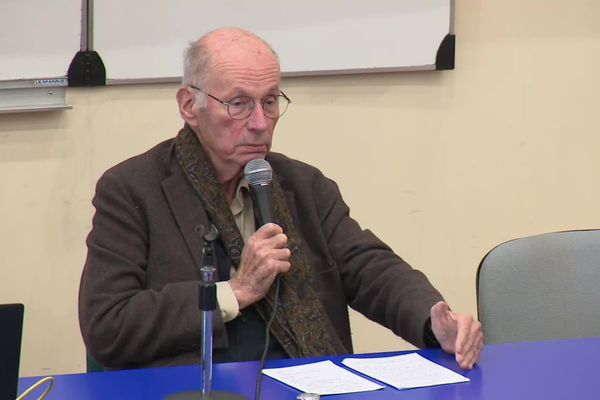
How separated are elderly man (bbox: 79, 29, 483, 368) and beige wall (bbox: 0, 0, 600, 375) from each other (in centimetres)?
80

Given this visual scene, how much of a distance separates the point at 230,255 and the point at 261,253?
0.18 meters

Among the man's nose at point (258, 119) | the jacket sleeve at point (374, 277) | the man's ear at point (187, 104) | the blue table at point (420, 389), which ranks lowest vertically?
the blue table at point (420, 389)

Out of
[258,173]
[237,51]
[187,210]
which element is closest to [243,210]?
[187,210]

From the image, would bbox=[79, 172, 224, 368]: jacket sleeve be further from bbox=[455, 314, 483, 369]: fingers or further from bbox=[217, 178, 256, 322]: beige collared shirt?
bbox=[455, 314, 483, 369]: fingers

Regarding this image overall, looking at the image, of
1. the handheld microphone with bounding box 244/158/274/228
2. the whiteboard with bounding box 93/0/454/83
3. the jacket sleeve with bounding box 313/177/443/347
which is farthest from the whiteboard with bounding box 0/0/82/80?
the handheld microphone with bounding box 244/158/274/228

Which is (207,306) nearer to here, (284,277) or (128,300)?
(128,300)

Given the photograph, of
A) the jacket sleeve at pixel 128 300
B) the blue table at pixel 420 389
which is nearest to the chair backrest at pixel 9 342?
the blue table at pixel 420 389

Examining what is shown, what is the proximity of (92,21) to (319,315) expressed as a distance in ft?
4.26

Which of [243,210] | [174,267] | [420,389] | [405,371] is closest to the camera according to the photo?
[420,389]

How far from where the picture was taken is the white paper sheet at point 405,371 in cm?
180

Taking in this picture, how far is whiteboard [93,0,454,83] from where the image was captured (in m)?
3.03

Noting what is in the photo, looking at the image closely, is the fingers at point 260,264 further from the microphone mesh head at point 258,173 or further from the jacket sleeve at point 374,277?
the jacket sleeve at point 374,277

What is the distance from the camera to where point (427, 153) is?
334 centimetres

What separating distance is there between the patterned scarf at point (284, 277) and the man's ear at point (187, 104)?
0.03 metres
